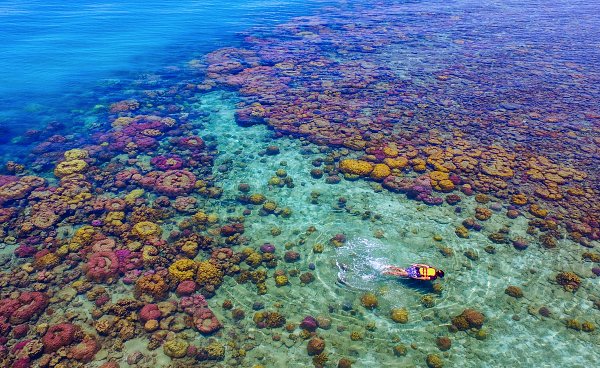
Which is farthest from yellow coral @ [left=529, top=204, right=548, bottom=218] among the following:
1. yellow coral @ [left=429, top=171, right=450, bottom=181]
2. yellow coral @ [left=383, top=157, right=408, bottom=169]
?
yellow coral @ [left=383, top=157, right=408, bottom=169]

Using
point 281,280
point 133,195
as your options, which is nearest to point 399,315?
point 281,280

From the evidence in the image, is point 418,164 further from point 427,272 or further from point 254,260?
point 254,260

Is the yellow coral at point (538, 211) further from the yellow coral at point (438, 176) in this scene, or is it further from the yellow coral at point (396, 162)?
the yellow coral at point (396, 162)

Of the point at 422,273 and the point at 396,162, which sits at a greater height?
the point at 396,162

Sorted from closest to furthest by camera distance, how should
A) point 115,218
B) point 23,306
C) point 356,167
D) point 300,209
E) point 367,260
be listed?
point 23,306 < point 367,260 < point 115,218 < point 300,209 < point 356,167

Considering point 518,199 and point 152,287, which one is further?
point 518,199

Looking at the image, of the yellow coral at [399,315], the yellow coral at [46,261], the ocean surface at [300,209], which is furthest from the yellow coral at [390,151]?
the yellow coral at [46,261]
